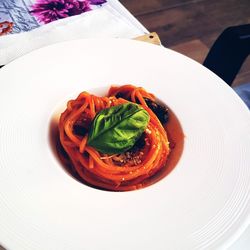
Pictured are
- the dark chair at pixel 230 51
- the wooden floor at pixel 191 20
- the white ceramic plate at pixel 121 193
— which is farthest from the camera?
the wooden floor at pixel 191 20

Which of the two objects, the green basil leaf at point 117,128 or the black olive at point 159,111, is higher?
the green basil leaf at point 117,128

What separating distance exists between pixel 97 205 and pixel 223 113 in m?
0.29

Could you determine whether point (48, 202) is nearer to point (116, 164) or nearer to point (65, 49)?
point (116, 164)

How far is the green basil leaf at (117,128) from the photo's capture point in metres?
0.56

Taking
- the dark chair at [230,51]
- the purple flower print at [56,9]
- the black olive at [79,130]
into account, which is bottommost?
the dark chair at [230,51]

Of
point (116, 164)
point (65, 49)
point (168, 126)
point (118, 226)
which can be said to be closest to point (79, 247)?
point (118, 226)

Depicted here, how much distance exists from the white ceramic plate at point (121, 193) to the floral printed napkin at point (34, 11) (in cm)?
22

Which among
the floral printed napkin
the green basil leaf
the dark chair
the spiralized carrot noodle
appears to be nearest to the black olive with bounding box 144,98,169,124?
the spiralized carrot noodle

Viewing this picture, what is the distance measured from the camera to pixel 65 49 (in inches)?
29.9

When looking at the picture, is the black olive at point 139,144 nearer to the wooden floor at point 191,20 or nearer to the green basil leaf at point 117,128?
the green basil leaf at point 117,128

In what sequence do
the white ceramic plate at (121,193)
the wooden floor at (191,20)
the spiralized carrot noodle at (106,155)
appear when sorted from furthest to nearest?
the wooden floor at (191,20)
the spiralized carrot noodle at (106,155)
the white ceramic plate at (121,193)

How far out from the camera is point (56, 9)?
Result: 983 mm

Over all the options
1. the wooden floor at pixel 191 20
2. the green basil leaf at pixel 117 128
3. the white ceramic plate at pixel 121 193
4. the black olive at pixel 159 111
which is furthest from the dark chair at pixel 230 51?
the wooden floor at pixel 191 20

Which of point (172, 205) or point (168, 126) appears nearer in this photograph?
point (172, 205)
